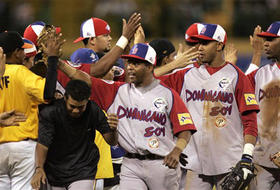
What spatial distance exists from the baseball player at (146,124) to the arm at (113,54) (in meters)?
0.26

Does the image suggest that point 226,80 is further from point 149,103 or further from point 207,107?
point 149,103

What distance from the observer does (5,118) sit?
7.07 metres

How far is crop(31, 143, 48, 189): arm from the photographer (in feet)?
22.4

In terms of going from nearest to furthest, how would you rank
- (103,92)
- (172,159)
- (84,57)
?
(172,159) → (103,92) → (84,57)

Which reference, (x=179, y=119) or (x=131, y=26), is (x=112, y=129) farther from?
(x=131, y=26)

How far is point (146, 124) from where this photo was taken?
7.34m

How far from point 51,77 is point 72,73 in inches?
15.8

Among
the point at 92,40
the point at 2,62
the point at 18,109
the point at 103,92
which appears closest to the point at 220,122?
the point at 103,92

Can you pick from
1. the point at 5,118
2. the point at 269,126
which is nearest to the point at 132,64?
the point at 5,118

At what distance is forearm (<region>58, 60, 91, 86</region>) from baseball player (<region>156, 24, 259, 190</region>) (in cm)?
124

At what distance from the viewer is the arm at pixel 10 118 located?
278 inches

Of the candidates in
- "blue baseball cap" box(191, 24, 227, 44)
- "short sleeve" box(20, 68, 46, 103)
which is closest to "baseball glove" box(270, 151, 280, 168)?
"blue baseball cap" box(191, 24, 227, 44)

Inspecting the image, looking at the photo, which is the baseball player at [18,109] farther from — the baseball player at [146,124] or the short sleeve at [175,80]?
the short sleeve at [175,80]

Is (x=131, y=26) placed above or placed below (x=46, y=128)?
above
